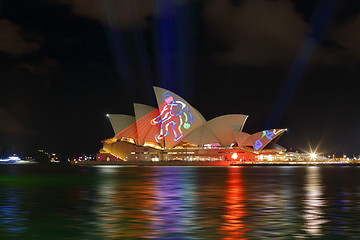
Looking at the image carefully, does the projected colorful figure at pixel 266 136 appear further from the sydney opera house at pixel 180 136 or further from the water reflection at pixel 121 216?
the water reflection at pixel 121 216

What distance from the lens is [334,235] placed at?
12031mm

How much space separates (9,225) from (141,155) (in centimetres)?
9611

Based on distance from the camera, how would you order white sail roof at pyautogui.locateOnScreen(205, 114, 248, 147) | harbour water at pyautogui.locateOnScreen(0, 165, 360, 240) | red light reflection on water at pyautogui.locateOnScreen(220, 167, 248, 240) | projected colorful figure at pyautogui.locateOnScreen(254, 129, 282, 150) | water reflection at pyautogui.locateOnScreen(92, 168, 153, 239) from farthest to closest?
projected colorful figure at pyautogui.locateOnScreen(254, 129, 282, 150) → white sail roof at pyautogui.locateOnScreen(205, 114, 248, 147) → water reflection at pyautogui.locateOnScreen(92, 168, 153, 239) → harbour water at pyautogui.locateOnScreen(0, 165, 360, 240) → red light reflection on water at pyautogui.locateOnScreen(220, 167, 248, 240)

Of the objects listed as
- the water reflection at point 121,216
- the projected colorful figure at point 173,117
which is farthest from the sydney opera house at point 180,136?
the water reflection at point 121,216

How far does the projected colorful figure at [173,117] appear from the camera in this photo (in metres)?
94.2

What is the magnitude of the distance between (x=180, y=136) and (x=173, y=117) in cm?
659

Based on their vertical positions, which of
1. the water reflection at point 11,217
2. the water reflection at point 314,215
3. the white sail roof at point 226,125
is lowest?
the water reflection at point 314,215

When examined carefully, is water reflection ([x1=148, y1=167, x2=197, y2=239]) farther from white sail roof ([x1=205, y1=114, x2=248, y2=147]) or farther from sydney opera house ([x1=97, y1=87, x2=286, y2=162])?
white sail roof ([x1=205, y1=114, x2=248, y2=147])

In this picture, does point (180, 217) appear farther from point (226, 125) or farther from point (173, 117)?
point (226, 125)

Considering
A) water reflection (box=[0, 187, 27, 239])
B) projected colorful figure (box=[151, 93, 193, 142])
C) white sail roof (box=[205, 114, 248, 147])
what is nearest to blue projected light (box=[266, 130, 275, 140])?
white sail roof (box=[205, 114, 248, 147])

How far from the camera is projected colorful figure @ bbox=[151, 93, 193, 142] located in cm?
9425

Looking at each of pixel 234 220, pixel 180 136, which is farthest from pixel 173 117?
pixel 234 220

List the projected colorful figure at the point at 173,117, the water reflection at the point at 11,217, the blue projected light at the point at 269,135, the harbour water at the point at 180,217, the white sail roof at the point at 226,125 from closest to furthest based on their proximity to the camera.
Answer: the harbour water at the point at 180,217 → the water reflection at the point at 11,217 → the projected colorful figure at the point at 173,117 → the white sail roof at the point at 226,125 → the blue projected light at the point at 269,135

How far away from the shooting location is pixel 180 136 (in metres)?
101
